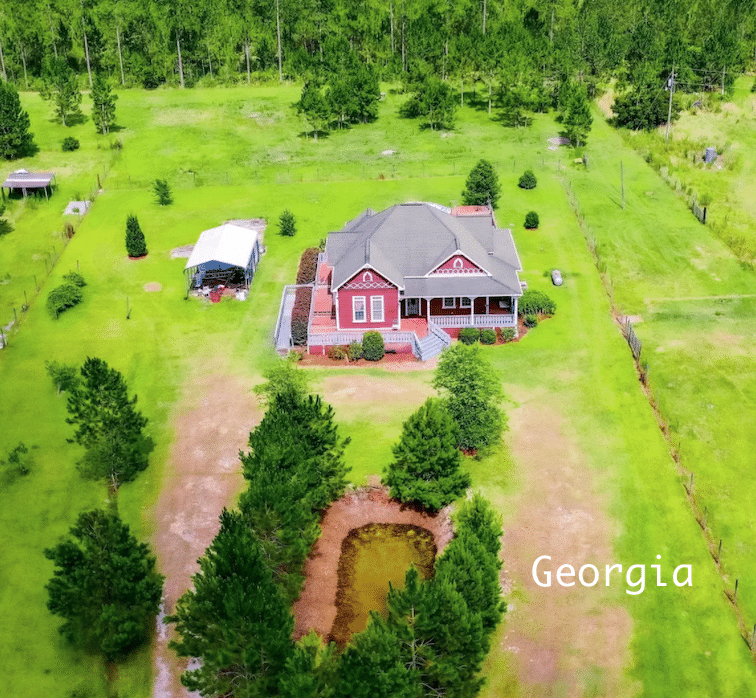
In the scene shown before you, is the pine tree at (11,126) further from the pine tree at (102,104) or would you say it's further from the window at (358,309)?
the window at (358,309)

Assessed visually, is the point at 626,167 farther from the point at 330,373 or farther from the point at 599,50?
the point at 330,373

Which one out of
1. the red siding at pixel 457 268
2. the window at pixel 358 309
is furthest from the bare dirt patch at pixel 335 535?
the red siding at pixel 457 268

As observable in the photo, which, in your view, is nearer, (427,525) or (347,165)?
(427,525)

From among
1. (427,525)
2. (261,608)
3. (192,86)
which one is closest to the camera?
(261,608)

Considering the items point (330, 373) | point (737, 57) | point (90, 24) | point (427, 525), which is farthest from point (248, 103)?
point (427, 525)

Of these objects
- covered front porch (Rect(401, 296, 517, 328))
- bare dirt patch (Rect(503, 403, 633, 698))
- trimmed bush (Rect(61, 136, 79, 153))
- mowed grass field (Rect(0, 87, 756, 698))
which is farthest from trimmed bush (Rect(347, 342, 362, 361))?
trimmed bush (Rect(61, 136, 79, 153))

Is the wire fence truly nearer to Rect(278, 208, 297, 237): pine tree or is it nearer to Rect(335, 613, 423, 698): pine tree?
Rect(335, 613, 423, 698): pine tree
